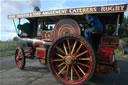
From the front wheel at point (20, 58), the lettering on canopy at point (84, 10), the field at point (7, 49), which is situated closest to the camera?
the lettering on canopy at point (84, 10)

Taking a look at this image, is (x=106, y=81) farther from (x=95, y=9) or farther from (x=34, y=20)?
(x=34, y=20)

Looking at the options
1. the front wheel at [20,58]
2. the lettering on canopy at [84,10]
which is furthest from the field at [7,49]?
the lettering on canopy at [84,10]

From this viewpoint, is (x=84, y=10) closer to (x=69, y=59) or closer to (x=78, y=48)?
(x=78, y=48)

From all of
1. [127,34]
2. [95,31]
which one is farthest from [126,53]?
[95,31]

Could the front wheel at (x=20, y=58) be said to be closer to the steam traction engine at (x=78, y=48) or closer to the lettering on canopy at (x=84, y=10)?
the steam traction engine at (x=78, y=48)

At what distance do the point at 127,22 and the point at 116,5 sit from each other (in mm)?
15138

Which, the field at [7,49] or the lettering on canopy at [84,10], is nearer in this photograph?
the lettering on canopy at [84,10]

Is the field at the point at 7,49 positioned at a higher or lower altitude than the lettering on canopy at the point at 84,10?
lower

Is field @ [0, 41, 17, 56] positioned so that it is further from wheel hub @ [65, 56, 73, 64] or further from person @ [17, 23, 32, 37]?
wheel hub @ [65, 56, 73, 64]

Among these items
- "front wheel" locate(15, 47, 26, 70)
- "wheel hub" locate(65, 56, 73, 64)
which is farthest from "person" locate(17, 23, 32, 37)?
"wheel hub" locate(65, 56, 73, 64)

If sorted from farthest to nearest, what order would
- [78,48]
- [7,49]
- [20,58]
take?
1. [7,49]
2. [20,58]
3. [78,48]

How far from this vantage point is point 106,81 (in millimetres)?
3871

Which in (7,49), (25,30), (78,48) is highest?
(25,30)

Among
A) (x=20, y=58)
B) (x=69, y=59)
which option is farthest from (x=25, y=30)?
(x=69, y=59)
